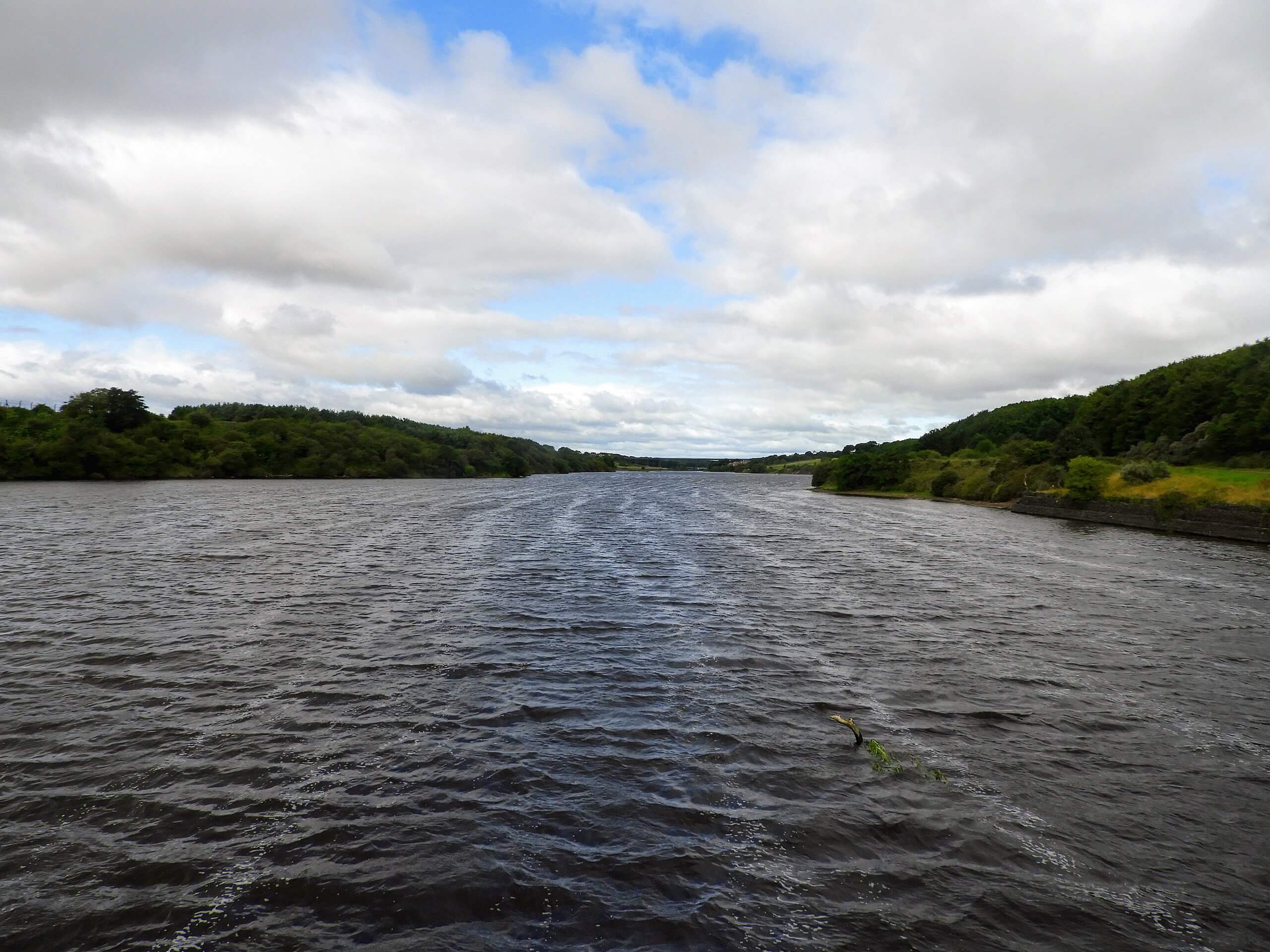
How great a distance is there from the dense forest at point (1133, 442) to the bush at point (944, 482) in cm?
16

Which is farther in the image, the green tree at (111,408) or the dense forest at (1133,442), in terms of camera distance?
the green tree at (111,408)

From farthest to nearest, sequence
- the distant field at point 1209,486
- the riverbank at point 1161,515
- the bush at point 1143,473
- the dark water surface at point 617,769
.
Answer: the bush at point 1143,473 → the distant field at point 1209,486 → the riverbank at point 1161,515 → the dark water surface at point 617,769

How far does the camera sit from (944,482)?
4899 inches

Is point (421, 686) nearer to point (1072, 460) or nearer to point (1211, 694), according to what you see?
point (1211, 694)

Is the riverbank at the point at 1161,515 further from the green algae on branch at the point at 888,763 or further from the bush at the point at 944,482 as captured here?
the green algae on branch at the point at 888,763

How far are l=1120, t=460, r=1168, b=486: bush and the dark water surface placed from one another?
5048 centimetres

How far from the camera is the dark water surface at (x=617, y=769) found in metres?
7.91

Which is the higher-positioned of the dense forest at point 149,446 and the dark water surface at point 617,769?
the dense forest at point 149,446

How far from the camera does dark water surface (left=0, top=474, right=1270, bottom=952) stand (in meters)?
7.91

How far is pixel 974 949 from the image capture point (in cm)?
747

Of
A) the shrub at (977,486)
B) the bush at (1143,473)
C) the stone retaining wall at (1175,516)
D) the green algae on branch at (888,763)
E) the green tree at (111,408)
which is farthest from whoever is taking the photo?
the green tree at (111,408)

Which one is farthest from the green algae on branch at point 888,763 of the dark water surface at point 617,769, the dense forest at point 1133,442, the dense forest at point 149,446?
the dense forest at point 149,446

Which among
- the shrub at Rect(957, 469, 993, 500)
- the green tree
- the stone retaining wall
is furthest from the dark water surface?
the green tree

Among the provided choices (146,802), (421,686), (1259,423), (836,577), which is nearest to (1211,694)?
(836,577)
